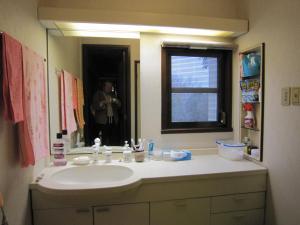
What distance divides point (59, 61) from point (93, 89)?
347 mm

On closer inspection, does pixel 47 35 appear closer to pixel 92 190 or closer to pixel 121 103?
pixel 121 103

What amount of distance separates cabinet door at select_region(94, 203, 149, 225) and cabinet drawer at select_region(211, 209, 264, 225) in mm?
494

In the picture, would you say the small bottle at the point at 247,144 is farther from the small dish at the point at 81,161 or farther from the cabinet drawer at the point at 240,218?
the small dish at the point at 81,161

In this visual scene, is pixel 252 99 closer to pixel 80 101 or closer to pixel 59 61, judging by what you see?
pixel 80 101

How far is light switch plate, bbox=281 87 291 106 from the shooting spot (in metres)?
1.34

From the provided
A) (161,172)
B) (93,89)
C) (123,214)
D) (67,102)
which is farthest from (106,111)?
(123,214)

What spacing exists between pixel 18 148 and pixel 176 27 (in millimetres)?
1349

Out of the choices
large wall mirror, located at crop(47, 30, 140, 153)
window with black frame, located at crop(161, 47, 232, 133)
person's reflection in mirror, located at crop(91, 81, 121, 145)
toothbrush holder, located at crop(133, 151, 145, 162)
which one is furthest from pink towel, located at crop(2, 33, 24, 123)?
window with black frame, located at crop(161, 47, 232, 133)

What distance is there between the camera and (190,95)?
75.6 inches

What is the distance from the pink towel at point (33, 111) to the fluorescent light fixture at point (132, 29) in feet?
1.29

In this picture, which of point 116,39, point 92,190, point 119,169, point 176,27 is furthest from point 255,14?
point 92,190

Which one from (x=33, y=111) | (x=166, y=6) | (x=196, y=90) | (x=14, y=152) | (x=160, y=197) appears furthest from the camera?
(x=196, y=90)

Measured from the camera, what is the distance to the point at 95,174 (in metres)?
1.59

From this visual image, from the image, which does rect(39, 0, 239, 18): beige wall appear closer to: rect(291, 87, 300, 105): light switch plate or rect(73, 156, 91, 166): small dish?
rect(291, 87, 300, 105): light switch plate
